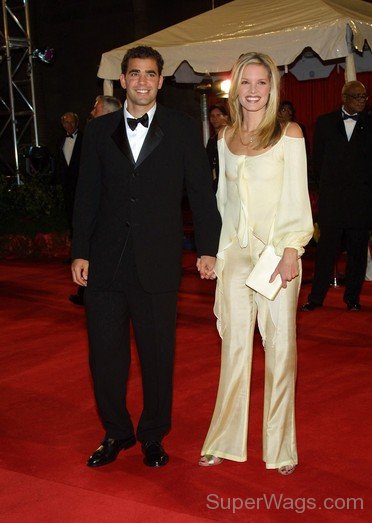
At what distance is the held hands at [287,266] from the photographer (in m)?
3.51

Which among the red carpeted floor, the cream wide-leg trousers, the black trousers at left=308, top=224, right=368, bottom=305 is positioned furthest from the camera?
the black trousers at left=308, top=224, right=368, bottom=305

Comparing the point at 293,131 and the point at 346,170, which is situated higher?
the point at 293,131

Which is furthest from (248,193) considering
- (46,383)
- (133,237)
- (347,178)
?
(347,178)

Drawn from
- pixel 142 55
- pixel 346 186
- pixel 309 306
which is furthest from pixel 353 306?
pixel 142 55

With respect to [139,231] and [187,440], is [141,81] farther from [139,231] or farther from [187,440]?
[187,440]

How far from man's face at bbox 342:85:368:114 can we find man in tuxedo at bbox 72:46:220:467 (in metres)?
3.45

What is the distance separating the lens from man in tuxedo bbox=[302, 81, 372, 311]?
6977mm

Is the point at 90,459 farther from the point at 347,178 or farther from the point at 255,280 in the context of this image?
the point at 347,178

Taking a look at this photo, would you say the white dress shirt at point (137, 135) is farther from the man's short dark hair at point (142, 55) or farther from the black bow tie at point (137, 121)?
the man's short dark hair at point (142, 55)

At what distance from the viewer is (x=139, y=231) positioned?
3.69 metres

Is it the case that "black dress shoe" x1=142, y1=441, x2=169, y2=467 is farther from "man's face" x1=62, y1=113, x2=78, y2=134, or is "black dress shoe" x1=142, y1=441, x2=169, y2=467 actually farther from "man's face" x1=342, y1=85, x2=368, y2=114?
"man's face" x1=62, y1=113, x2=78, y2=134

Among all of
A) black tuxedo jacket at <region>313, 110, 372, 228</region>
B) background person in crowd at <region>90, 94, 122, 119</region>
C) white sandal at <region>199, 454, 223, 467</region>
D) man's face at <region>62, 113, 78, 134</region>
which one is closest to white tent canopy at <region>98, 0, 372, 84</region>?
man's face at <region>62, 113, 78, 134</region>

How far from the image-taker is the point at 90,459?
3.88m

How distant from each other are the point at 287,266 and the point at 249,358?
50 cm
